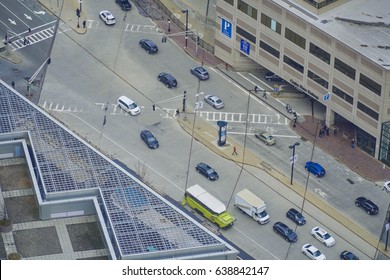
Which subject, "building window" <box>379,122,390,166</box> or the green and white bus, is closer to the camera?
the green and white bus

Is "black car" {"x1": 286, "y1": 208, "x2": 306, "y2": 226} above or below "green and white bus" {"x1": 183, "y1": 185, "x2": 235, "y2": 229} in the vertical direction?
below

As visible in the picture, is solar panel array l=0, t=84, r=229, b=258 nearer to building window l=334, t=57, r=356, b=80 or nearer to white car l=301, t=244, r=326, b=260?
white car l=301, t=244, r=326, b=260

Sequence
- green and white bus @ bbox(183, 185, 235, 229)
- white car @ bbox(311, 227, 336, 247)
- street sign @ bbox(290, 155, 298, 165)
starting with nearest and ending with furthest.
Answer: white car @ bbox(311, 227, 336, 247) → green and white bus @ bbox(183, 185, 235, 229) → street sign @ bbox(290, 155, 298, 165)

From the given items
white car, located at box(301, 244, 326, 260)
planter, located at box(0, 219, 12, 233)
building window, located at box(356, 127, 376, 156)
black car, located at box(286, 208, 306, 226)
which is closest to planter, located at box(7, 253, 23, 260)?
planter, located at box(0, 219, 12, 233)

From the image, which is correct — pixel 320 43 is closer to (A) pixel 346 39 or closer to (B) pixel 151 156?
(A) pixel 346 39

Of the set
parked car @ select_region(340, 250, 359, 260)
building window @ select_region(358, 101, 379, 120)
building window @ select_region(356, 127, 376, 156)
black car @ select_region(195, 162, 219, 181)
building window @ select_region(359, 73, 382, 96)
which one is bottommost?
parked car @ select_region(340, 250, 359, 260)

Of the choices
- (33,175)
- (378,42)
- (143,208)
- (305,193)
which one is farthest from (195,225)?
(378,42)

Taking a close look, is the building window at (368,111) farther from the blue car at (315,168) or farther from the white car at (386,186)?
the blue car at (315,168)

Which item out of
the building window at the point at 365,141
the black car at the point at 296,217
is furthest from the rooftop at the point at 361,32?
the black car at the point at 296,217
